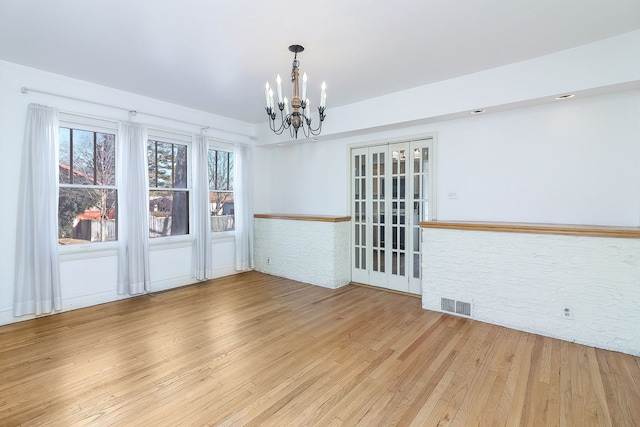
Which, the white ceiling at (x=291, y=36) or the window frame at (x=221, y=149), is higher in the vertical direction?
the white ceiling at (x=291, y=36)

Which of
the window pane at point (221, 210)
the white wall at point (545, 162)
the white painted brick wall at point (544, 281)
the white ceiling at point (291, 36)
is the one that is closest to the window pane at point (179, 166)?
the window pane at point (221, 210)

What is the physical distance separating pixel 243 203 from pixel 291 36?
3.56 meters

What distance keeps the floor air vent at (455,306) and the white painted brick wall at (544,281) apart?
0.05 meters

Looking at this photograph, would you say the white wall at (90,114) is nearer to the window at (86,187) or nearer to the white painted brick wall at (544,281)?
the window at (86,187)

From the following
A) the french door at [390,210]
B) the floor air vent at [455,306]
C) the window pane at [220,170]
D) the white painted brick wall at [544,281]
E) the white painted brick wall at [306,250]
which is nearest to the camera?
the white painted brick wall at [544,281]

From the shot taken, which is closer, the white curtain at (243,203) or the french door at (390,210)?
the french door at (390,210)

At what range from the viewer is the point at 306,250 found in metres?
5.22

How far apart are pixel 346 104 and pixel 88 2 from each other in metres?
3.23

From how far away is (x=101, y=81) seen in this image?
12.7 feet

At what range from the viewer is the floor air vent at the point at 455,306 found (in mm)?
3648

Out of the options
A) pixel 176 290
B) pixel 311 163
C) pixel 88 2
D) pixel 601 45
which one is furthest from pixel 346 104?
pixel 176 290

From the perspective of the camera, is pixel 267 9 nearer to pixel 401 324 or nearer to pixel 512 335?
pixel 401 324

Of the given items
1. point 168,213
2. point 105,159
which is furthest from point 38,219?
point 168,213

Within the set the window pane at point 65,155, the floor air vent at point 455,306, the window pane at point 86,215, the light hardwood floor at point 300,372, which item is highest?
the window pane at point 65,155
